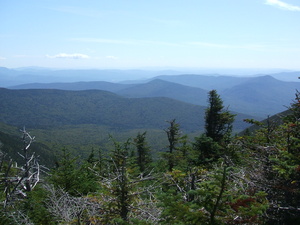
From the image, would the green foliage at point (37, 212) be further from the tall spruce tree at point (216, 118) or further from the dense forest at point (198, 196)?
the tall spruce tree at point (216, 118)

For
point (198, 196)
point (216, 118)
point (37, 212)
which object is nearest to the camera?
point (198, 196)

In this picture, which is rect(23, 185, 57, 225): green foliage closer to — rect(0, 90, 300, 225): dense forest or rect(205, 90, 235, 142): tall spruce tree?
rect(0, 90, 300, 225): dense forest

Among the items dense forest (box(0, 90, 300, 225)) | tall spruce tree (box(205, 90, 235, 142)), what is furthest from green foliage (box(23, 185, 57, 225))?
tall spruce tree (box(205, 90, 235, 142))

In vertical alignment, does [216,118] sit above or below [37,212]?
above

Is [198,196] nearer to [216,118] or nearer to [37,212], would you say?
[37,212]

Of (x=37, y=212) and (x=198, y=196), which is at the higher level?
(x=198, y=196)

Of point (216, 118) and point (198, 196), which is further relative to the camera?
point (216, 118)

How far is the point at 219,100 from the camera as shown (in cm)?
2130

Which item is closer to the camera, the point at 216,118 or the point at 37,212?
the point at 37,212

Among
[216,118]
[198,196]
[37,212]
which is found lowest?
[37,212]

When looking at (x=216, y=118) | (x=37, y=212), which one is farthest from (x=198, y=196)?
(x=216, y=118)

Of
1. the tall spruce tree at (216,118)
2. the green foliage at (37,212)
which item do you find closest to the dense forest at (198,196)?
the green foliage at (37,212)

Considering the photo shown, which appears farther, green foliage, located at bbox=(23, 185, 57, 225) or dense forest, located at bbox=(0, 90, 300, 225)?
green foliage, located at bbox=(23, 185, 57, 225)

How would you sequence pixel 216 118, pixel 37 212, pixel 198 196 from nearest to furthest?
pixel 198 196
pixel 37 212
pixel 216 118
